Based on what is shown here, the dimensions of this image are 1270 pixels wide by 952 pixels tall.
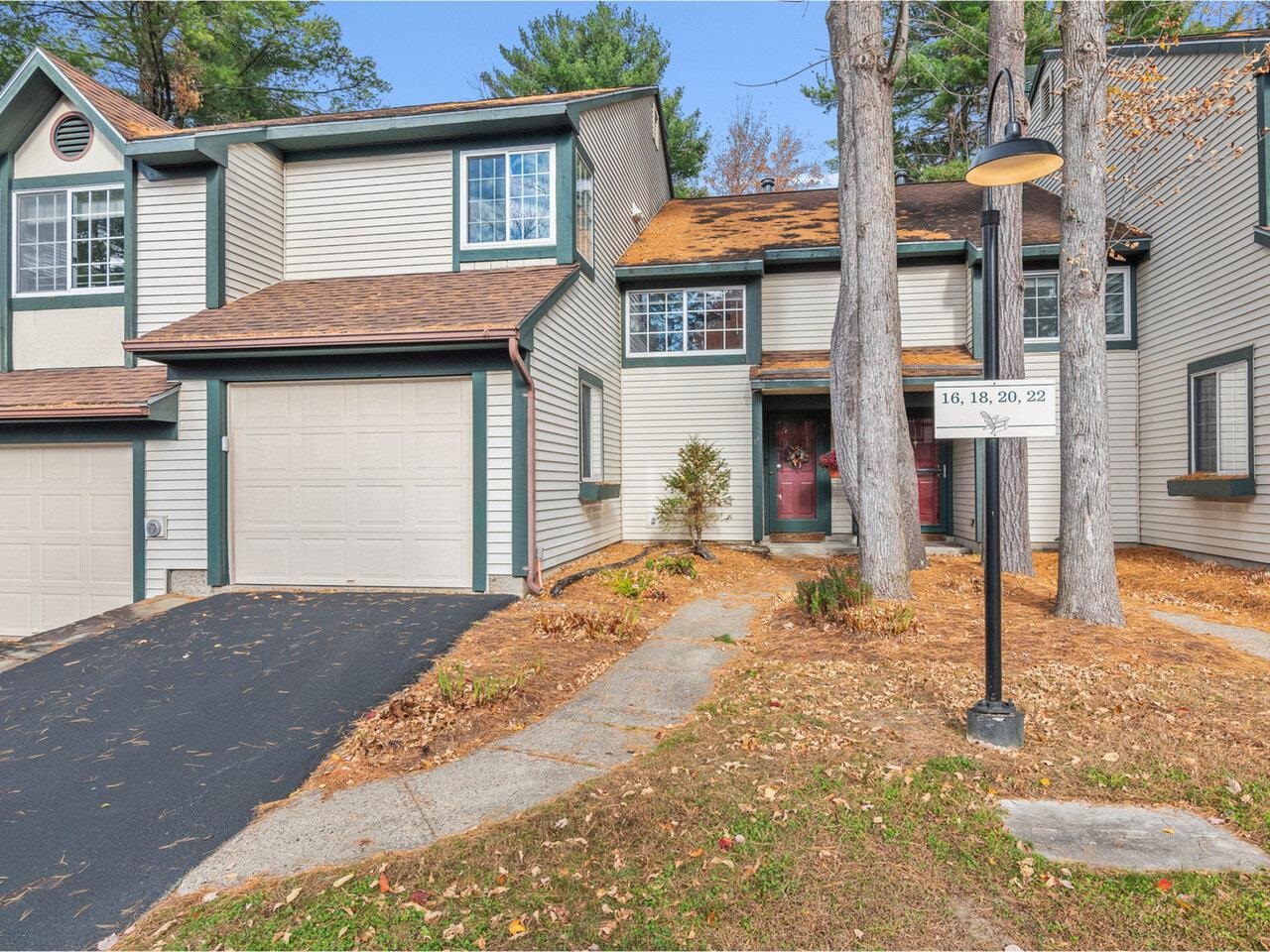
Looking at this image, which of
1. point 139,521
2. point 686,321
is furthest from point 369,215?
point 686,321

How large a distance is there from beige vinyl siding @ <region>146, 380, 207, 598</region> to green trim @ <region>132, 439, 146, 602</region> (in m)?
0.05

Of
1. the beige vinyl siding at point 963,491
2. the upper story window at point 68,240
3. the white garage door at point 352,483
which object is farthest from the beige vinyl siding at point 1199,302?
the upper story window at point 68,240

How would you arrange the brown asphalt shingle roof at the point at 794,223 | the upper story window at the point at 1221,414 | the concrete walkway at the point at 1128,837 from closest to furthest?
1. the concrete walkway at the point at 1128,837
2. the upper story window at the point at 1221,414
3. the brown asphalt shingle roof at the point at 794,223

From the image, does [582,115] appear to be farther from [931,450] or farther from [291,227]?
[931,450]

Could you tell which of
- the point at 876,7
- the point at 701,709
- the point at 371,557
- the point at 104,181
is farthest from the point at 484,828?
the point at 104,181

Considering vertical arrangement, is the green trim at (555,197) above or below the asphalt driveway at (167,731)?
above

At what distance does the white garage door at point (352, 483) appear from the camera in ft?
24.7

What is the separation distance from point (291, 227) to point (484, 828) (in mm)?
9499

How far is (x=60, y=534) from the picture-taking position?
27.1 feet

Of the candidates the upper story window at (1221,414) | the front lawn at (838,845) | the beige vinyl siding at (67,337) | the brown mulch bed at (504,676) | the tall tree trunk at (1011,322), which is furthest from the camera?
the beige vinyl siding at (67,337)

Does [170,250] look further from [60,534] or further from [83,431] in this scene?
[60,534]

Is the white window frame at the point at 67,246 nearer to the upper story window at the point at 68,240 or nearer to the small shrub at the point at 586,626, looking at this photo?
the upper story window at the point at 68,240

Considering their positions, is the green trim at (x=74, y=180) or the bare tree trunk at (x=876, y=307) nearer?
the bare tree trunk at (x=876, y=307)

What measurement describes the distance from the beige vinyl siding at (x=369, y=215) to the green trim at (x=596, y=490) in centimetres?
349
